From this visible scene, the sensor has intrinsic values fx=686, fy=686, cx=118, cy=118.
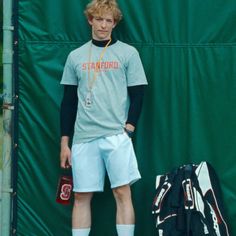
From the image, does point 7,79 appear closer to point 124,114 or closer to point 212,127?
point 124,114

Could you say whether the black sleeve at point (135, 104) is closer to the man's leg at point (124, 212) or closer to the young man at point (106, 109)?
the young man at point (106, 109)

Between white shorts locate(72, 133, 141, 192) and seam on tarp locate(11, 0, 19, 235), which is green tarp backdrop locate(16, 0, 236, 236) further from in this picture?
white shorts locate(72, 133, 141, 192)

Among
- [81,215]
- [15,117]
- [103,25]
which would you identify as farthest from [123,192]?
[103,25]

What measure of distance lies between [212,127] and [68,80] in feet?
3.52

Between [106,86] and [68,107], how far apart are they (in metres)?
0.35

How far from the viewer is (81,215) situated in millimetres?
4855

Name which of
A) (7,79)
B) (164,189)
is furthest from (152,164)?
(7,79)

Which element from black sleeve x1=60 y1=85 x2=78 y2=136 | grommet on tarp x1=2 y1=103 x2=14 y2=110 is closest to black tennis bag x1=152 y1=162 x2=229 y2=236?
black sleeve x1=60 y1=85 x2=78 y2=136

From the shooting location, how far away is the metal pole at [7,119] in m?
5.02

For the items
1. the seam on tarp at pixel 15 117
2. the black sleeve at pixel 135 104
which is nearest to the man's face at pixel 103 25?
the black sleeve at pixel 135 104

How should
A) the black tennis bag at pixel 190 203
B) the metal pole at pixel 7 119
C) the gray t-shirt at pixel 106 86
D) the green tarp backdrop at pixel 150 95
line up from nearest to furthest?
the black tennis bag at pixel 190 203 → the gray t-shirt at pixel 106 86 → the green tarp backdrop at pixel 150 95 → the metal pole at pixel 7 119

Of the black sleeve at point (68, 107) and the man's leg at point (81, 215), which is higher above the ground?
the black sleeve at point (68, 107)

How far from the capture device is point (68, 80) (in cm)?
482

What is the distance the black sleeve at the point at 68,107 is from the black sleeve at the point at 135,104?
0.42 metres
